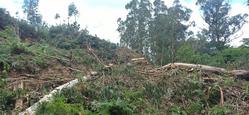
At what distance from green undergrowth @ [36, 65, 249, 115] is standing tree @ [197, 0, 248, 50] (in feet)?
73.2

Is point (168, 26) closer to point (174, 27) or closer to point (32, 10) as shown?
Result: point (174, 27)

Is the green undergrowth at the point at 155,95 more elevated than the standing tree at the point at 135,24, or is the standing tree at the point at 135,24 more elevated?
the standing tree at the point at 135,24

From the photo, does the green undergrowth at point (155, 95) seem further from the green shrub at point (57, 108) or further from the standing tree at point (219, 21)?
the standing tree at point (219, 21)

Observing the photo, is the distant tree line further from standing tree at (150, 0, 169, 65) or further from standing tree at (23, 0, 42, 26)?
standing tree at (23, 0, 42, 26)

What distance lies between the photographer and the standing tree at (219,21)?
102 feet

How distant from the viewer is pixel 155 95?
800 cm

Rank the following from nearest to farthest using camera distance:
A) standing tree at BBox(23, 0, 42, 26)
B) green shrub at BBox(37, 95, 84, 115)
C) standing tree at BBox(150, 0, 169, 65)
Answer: green shrub at BBox(37, 95, 84, 115), standing tree at BBox(150, 0, 169, 65), standing tree at BBox(23, 0, 42, 26)

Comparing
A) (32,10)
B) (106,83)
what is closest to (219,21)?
(32,10)

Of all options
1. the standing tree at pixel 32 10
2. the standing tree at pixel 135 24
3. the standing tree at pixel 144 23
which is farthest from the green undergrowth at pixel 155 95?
the standing tree at pixel 32 10

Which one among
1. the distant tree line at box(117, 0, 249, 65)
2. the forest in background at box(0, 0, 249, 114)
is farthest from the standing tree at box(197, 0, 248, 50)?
the forest in background at box(0, 0, 249, 114)

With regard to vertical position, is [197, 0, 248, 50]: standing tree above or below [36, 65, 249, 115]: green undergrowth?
above

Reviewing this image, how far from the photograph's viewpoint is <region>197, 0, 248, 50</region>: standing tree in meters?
31.0

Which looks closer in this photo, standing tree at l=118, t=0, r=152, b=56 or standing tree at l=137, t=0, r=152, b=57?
standing tree at l=137, t=0, r=152, b=57

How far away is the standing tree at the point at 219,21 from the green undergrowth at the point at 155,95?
878 inches
